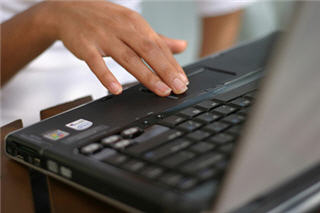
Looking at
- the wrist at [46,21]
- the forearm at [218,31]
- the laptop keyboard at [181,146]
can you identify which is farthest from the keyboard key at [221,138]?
the forearm at [218,31]

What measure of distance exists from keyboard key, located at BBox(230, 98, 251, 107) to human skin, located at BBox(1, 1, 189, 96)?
0.07 m

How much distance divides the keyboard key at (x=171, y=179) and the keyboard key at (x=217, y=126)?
0.25 ft

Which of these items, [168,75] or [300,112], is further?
[168,75]

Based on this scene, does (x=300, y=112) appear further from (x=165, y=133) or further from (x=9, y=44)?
(x=9, y=44)

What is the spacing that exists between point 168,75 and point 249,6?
1.15 meters

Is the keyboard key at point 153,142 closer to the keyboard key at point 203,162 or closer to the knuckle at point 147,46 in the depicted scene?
the keyboard key at point 203,162

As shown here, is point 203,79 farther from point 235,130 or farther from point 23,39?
point 23,39

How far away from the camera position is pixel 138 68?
0.52 metres

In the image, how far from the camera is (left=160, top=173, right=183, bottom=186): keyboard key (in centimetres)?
28

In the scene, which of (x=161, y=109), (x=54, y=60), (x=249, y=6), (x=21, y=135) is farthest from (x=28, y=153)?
(x=249, y=6)

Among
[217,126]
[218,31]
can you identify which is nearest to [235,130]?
[217,126]

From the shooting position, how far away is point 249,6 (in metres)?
1.55

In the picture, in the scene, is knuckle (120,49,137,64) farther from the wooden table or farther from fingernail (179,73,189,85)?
the wooden table

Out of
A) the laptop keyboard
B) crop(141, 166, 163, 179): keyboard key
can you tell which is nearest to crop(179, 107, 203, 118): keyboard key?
the laptop keyboard
